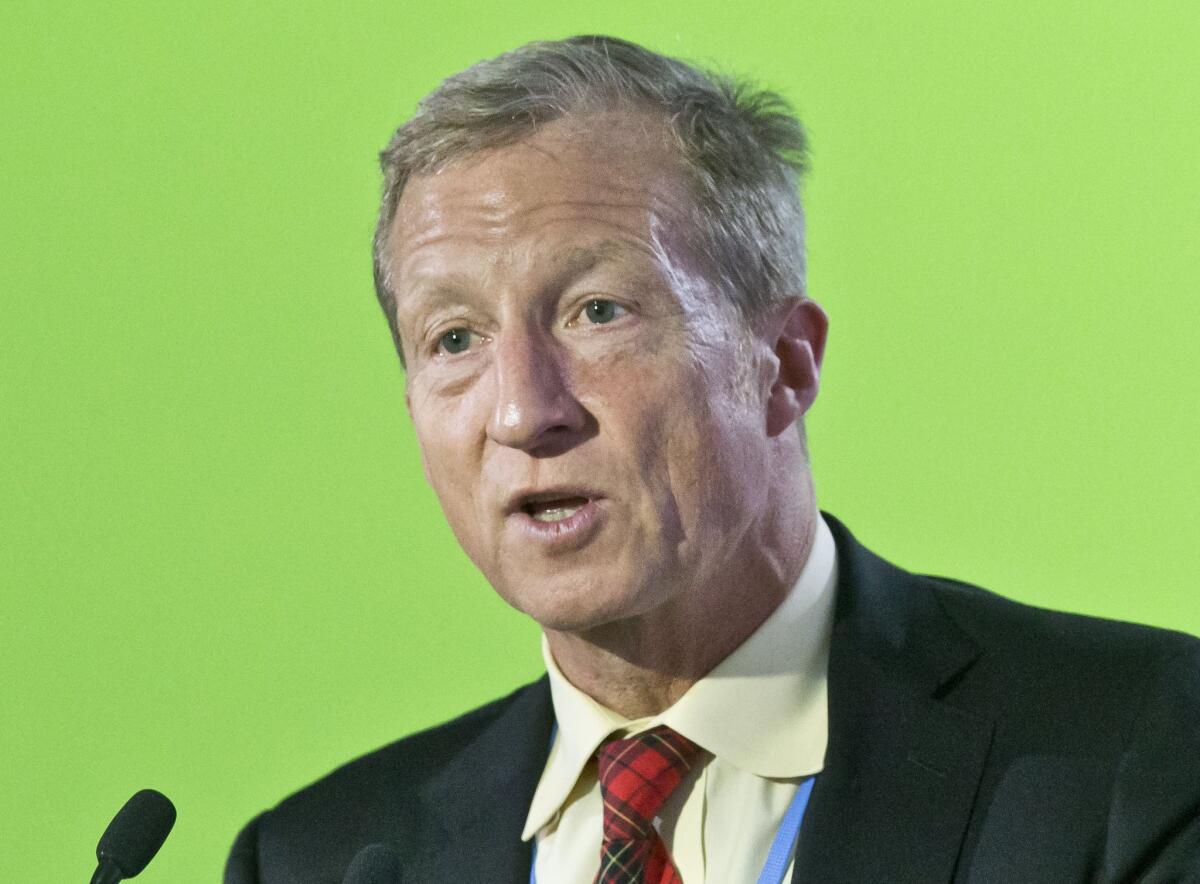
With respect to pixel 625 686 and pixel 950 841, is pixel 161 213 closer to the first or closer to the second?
pixel 625 686

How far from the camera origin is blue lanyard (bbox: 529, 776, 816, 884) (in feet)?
7.80

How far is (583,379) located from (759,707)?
47 centimetres

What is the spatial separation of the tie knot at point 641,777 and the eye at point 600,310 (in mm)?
506

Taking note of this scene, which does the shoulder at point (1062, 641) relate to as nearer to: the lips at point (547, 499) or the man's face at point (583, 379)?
the man's face at point (583, 379)

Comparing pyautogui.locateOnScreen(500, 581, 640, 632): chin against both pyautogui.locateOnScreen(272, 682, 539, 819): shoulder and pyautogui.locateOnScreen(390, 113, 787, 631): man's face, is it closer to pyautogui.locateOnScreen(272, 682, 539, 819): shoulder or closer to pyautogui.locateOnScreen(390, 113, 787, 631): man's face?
pyautogui.locateOnScreen(390, 113, 787, 631): man's face

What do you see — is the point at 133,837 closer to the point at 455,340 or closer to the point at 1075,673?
the point at 455,340

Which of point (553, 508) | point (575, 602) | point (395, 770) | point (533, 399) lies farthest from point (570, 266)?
point (395, 770)

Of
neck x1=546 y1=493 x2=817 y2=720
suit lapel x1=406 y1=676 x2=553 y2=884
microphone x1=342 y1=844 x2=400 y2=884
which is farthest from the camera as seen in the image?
suit lapel x1=406 y1=676 x2=553 y2=884

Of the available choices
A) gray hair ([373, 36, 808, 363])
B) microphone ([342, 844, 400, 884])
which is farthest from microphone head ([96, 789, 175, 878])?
gray hair ([373, 36, 808, 363])

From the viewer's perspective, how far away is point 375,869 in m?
2.39

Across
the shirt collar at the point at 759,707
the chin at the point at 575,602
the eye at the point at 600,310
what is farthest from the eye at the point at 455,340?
the shirt collar at the point at 759,707

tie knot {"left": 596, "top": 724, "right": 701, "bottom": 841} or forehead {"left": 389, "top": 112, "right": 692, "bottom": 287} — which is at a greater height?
forehead {"left": 389, "top": 112, "right": 692, "bottom": 287}

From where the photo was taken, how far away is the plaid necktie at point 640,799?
7.96 feet

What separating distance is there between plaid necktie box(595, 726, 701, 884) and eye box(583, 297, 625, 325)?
51cm
